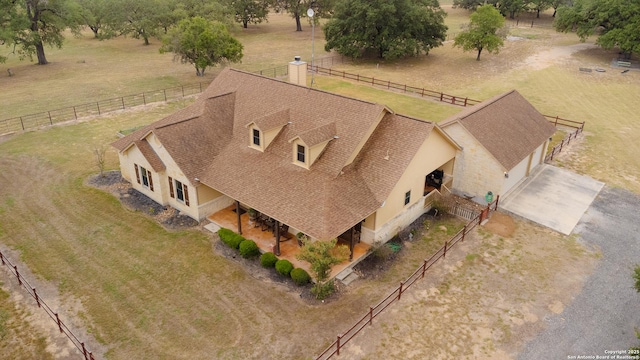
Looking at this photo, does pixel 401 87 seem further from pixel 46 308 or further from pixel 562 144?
pixel 46 308

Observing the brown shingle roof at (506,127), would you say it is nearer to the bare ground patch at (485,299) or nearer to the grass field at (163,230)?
the bare ground patch at (485,299)

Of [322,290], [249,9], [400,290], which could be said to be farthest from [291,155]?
[249,9]

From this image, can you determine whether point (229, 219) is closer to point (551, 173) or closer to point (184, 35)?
point (551, 173)

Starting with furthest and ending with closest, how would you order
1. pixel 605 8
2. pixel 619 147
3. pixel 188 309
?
pixel 605 8, pixel 619 147, pixel 188 309

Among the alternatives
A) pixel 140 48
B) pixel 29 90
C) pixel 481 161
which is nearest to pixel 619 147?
pixel 481 161

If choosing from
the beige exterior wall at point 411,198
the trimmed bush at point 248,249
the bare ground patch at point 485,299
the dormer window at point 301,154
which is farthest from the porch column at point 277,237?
the bare ground patch at point 485,299

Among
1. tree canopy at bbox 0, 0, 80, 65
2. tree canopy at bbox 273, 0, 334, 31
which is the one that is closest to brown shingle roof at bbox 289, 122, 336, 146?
tree canopy at bbox 0, 0, 80, 65
